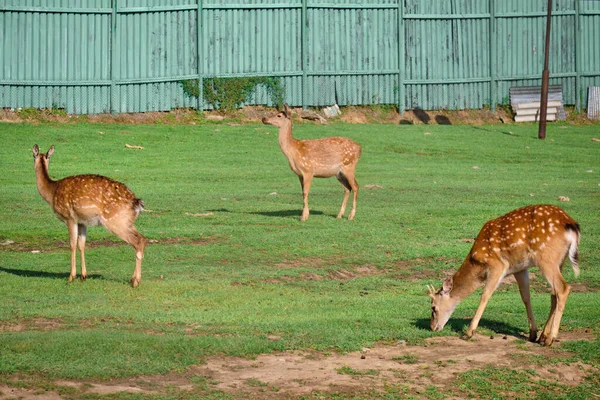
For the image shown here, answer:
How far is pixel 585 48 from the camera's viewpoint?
3862 cm

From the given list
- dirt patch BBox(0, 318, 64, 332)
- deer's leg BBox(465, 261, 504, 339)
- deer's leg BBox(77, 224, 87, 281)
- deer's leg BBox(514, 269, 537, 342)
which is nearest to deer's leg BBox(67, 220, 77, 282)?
deer's leg BBox(77, 224, 87, 281)

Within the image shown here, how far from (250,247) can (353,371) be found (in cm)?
706

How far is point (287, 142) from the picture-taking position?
21.2 m

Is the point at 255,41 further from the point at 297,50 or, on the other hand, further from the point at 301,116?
the point at 301,116

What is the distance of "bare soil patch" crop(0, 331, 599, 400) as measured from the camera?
32.9ft

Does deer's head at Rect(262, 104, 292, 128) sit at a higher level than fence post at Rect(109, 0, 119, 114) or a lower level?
lower

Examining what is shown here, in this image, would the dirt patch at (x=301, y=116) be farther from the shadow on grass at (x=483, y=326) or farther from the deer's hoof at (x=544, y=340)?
the deer's hoof at (x=544, y=340)

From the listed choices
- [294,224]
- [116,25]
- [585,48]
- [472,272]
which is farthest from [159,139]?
[472,272]

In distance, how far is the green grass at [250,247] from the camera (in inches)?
465

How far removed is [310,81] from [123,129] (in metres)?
6.62

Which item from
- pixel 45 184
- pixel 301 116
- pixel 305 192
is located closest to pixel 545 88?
pixel 301 116

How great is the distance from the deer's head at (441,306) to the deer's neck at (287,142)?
904 centimetres

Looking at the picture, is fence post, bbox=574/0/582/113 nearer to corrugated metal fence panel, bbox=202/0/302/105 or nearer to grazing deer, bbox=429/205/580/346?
corrugated metal fence panel, bbox=202/0/302/105

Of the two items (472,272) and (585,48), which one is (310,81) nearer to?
(585,48)
